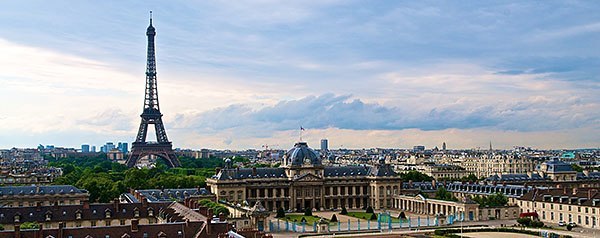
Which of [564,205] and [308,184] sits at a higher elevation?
[308,184]

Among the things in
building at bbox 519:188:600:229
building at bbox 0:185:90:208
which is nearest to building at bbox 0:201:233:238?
building at bbox 0:185:90:208

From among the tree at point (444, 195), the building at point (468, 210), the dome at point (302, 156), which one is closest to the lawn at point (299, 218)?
the dome at point (302, 156)

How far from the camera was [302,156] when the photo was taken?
125m

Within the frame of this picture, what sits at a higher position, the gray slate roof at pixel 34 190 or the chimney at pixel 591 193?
the chimney at pixel 591 193

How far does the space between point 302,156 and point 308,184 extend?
5.34m

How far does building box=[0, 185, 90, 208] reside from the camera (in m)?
104

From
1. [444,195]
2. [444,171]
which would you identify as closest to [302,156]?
[444,195]

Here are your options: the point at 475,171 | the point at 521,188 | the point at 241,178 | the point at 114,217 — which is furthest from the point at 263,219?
the point at 475,171

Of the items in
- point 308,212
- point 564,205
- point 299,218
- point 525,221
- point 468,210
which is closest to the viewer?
point 525,221

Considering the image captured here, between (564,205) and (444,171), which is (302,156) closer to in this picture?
(564,205)

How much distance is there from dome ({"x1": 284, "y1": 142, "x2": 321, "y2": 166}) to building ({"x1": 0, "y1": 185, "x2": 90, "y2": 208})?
36216mm

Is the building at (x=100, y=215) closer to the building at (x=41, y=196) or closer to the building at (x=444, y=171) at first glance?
the building at (x=41, y=196)

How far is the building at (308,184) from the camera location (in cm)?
12006

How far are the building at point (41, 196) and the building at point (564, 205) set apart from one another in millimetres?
66720
